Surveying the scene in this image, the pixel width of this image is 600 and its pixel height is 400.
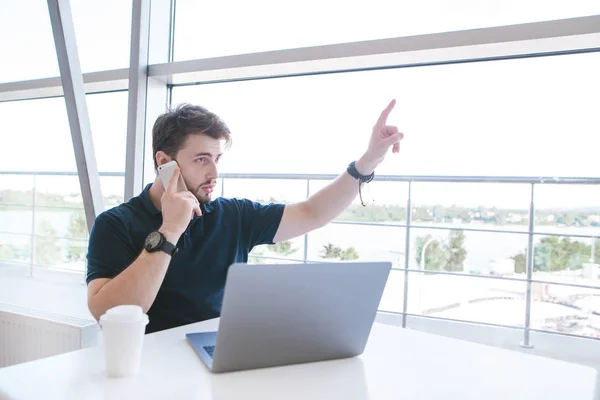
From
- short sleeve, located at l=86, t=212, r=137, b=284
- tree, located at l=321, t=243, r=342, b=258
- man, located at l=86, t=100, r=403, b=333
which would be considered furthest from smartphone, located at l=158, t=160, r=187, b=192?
tree, located at l=321, t=243, r=342, b=258

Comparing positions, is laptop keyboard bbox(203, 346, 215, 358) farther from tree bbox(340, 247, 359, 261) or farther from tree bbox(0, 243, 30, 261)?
tree bbox(0, 243, 30, 261)

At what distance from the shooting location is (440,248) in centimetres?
269

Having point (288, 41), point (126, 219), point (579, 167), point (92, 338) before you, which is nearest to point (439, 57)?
point (288, 41)

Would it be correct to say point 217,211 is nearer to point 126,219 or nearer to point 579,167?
point 126,219

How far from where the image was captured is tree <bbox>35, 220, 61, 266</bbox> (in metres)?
2.92

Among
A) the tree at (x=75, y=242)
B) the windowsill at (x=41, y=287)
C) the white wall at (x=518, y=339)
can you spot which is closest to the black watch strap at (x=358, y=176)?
the white wall at (x=518, y=339)

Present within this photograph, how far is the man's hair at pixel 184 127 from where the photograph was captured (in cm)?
138

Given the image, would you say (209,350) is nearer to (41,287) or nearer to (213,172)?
(213,172)

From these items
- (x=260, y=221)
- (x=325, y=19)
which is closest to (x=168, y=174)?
(x=260, y=221)

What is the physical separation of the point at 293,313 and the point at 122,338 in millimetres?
266

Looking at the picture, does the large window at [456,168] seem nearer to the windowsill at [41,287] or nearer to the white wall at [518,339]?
the white wall at [518,339]

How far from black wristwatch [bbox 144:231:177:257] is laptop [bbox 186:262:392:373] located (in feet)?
1.05

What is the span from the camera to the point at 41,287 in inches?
116

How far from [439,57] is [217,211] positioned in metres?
0.94
